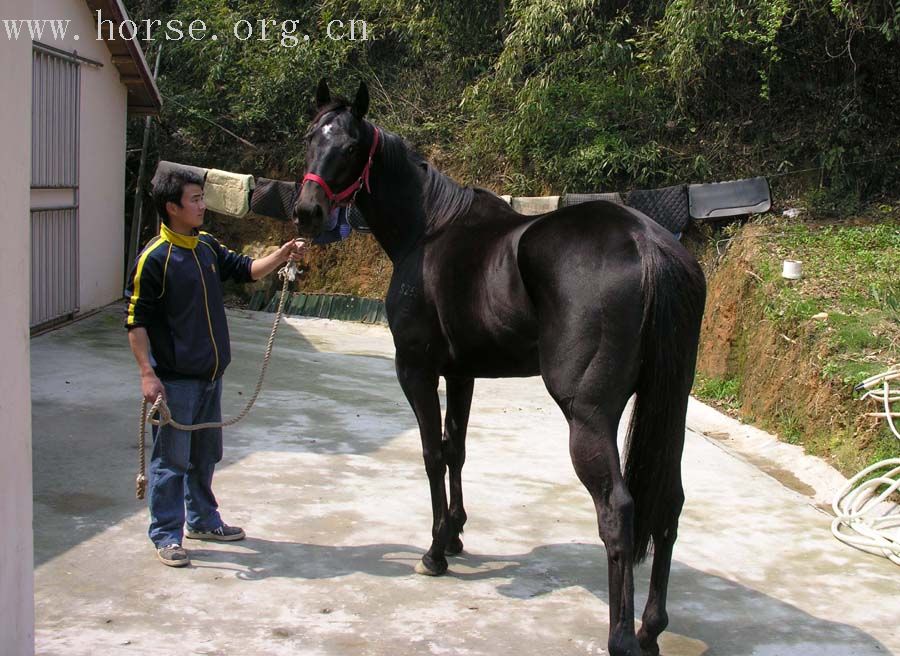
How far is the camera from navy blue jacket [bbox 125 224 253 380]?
143 inches

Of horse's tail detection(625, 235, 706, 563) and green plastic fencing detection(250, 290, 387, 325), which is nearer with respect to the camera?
horse's tail detection(625, 235, 706, 563)

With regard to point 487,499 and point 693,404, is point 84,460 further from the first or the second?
point 693,404

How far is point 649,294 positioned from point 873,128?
8656 mm

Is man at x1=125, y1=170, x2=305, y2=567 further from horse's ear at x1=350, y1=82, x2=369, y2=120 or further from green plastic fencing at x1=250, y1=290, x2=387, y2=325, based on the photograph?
green plastic fencing at x1=250, y1=290, x2=387, y2=325

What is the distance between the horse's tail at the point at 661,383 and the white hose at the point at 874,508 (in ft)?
4.83

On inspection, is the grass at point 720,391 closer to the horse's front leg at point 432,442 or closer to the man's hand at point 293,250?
the horse's front leg at point 432,442

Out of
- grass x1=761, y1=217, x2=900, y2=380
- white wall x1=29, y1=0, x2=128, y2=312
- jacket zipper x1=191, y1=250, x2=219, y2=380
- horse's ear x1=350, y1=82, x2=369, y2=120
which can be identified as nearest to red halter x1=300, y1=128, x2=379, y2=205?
horse's ear x1=350, y1=82, x2=369, y2=120

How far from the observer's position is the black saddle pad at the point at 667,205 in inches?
367

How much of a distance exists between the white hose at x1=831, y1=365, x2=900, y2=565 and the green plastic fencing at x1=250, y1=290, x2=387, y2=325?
281 inches

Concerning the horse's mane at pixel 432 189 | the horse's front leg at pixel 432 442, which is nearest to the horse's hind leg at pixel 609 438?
the horse's front leg at pixel 432 442

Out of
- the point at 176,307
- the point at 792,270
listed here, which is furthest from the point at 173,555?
the point at 792,270

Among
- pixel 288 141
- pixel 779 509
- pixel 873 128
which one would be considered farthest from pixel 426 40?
pixel 779 509

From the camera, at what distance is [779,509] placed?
4.60 meters

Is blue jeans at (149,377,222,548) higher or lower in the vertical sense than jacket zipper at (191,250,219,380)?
lower
